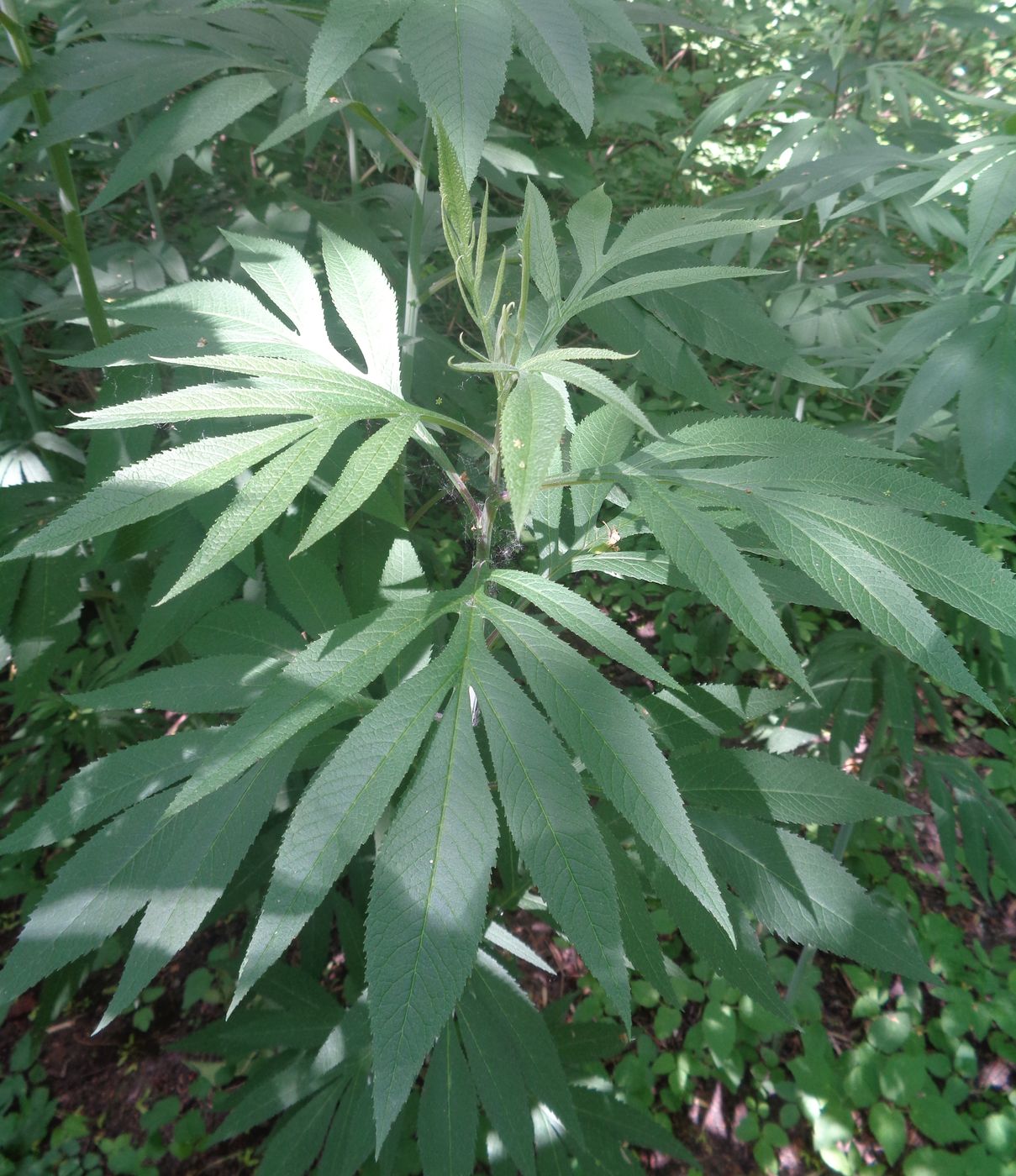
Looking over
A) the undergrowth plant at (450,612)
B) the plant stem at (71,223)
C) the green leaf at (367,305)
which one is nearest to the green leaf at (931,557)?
the undergrowth plant at (450,612)

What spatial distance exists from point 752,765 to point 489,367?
72cm

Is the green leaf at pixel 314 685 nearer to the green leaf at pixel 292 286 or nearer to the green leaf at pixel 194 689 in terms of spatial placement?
the green leaf at pixel 194 689

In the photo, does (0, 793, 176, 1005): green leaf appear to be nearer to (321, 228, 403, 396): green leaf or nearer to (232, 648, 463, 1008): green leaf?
(232, 648, 463, 1008): green leaf

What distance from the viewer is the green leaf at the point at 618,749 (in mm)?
716

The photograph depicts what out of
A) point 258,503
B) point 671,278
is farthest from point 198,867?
point 671,278

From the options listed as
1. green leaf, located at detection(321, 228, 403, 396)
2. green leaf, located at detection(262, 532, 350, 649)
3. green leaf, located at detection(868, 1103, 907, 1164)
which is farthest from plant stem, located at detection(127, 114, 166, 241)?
green leaf, located at detection(868, 1103, 907, 1164)

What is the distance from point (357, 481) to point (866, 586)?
19.3 inches

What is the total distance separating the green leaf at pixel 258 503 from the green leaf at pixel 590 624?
10.6 inches

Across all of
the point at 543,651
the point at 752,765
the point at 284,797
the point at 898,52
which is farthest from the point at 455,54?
the point at 898,52

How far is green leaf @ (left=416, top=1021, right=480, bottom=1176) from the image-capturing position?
4.09 feet

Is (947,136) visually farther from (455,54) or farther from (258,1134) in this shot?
(258,1134)

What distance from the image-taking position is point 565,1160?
1513 millimetres

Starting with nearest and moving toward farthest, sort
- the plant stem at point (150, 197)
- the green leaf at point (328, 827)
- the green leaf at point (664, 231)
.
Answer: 1. the green leaf at point (328, 827)
2. the green leaf at point (664, 231)
3. the plant stem at point (150, 197)

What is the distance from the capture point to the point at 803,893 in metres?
1.06
